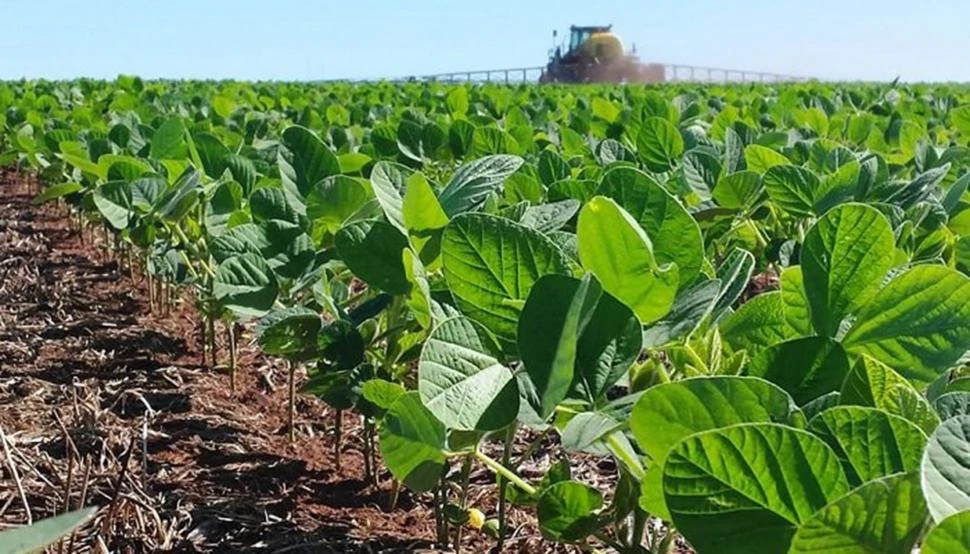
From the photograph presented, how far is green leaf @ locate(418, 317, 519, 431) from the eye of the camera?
2.40 feet

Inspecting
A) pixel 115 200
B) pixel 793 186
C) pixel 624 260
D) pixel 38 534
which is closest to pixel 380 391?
pixel 624 260

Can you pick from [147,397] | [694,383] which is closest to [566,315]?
[694,383]

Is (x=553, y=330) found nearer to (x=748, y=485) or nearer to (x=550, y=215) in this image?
(x=748, y=485)

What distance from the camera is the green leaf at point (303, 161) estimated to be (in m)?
1.61

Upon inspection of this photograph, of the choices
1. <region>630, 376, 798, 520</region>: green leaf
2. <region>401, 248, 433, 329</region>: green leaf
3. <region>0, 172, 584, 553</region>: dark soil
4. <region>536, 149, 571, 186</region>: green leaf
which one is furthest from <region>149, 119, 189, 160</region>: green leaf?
<region>630, 376, 798, 520</region>: green leaf

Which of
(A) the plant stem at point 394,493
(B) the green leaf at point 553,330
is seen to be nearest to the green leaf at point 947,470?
(B) the green leaf at point 553,330

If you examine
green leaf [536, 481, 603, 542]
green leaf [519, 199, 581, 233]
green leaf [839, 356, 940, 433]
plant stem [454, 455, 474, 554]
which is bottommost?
plant stem [454, 455, 474, 554]

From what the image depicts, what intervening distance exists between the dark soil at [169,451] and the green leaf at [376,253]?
271 mm

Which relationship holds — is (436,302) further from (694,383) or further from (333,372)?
(694,383)

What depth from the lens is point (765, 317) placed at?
2.88 ft

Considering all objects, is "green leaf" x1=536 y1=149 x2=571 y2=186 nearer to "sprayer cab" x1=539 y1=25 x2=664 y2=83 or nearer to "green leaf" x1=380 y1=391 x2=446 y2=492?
"green leaf" x1=380 y1=391 x2=446 y2=492

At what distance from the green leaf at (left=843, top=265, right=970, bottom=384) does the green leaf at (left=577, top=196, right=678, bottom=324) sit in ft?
0.40

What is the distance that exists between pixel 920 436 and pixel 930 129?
387cm

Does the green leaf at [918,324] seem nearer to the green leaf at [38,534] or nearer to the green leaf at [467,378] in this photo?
the green leaf at [467,378]
